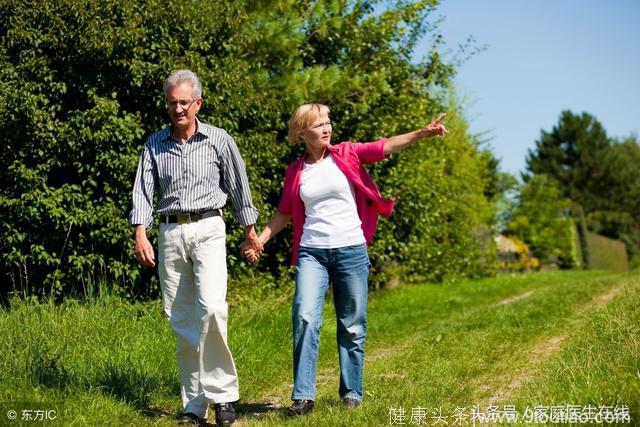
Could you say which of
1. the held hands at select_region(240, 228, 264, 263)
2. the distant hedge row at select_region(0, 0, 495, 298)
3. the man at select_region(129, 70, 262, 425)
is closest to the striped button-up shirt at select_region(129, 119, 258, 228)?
the man at select_region(129, 70, 262, 425)

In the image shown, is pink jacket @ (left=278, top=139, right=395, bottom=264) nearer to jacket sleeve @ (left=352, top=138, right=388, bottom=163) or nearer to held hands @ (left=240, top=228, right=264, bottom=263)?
jacket sleeve @ (left=352, top=138, right=388, bottom=163)

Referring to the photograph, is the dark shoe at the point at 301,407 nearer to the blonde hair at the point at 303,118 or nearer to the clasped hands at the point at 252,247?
the clasped hands at the point at 252,247

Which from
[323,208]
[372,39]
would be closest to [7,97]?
[323,208]

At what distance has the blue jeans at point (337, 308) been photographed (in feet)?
16.4

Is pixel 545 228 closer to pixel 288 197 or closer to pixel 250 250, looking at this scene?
pixel 288 197

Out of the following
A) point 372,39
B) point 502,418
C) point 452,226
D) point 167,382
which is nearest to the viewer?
point 502,418

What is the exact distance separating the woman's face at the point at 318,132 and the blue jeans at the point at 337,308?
27.0 inches

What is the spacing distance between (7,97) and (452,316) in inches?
247

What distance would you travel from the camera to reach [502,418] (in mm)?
4066

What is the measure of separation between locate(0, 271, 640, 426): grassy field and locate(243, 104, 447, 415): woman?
0.32m

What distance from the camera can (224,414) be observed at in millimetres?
4773

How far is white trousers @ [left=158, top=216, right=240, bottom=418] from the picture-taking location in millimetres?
4789

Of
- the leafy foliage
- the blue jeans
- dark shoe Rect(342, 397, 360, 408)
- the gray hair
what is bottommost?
dark shoe Rect(342, 397, 360, 408)

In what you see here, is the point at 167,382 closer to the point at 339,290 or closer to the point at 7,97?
the point at 339,290
